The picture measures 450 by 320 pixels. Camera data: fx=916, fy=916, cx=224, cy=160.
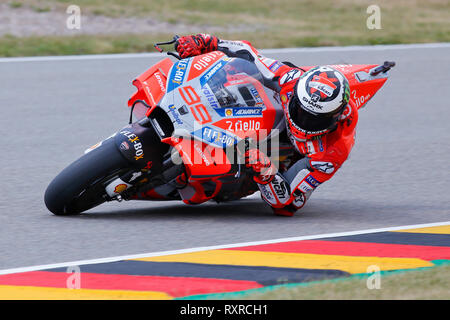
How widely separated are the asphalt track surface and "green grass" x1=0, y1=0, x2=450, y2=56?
857 mm

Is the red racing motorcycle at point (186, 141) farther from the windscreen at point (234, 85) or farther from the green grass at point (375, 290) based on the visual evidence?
the green grass at point (375, 290)

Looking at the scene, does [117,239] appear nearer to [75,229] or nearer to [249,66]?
[75,229]

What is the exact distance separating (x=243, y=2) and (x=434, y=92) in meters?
7.68

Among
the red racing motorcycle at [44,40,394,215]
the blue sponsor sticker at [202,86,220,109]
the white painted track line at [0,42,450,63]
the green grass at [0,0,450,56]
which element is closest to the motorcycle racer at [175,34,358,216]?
the red racing motorcycle at [44,40,394,215]

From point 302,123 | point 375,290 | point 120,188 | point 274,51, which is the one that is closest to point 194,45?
point 302,123

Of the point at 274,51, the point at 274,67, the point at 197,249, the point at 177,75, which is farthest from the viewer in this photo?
the point at 274,51

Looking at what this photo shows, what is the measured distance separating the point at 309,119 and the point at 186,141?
2.80 feet

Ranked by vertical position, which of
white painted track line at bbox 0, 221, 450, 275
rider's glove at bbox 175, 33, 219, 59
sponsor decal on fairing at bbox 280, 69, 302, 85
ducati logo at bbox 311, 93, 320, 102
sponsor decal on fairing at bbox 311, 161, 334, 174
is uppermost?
rider's glove at bbox 175, 33, 219, 59

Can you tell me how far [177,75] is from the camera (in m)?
6.45

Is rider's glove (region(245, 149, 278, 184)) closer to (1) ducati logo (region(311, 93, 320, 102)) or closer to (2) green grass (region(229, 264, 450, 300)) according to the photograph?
(1) ducati logo (region(311, 93, 320, 102))

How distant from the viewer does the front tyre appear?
6383mm

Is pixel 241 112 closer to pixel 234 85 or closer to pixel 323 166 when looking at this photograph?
pixel 234 85

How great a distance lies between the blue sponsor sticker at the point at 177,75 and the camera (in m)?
6.42

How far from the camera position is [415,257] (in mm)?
5715
